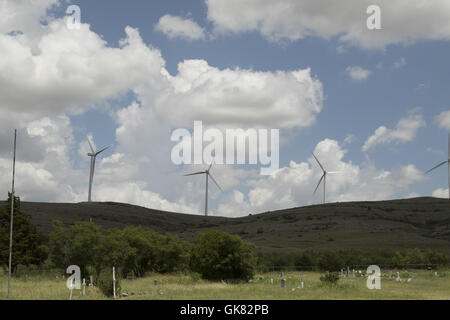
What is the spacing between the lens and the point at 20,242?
2746 inches

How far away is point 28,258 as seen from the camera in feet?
230

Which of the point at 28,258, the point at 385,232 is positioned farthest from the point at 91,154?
the point at 385,232

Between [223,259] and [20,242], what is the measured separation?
27.1m

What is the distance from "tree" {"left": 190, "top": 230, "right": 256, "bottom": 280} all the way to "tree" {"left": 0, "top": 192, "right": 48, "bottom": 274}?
2054 cm

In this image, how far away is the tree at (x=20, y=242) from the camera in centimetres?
6860

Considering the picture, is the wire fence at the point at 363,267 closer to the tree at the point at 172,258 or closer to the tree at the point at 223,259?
the tree at the point at 172,258

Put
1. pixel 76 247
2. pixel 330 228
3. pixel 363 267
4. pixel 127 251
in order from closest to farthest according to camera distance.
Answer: pixel 76 247, pixel 127 251, pixel 363 267, pixel 330 228

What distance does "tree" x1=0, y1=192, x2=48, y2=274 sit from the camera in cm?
6860

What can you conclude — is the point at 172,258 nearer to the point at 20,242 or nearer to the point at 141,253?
the point at 141,253

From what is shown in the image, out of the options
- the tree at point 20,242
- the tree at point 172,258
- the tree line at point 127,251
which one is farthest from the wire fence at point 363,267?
the tree at point 20,242

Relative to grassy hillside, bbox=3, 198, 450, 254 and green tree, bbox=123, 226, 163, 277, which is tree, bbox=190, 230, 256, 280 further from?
grassy hillside, bbox=3, 198, 450, 254

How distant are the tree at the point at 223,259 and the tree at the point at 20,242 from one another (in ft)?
67.4

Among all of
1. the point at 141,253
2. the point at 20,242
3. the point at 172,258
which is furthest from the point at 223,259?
the point at 20,242
